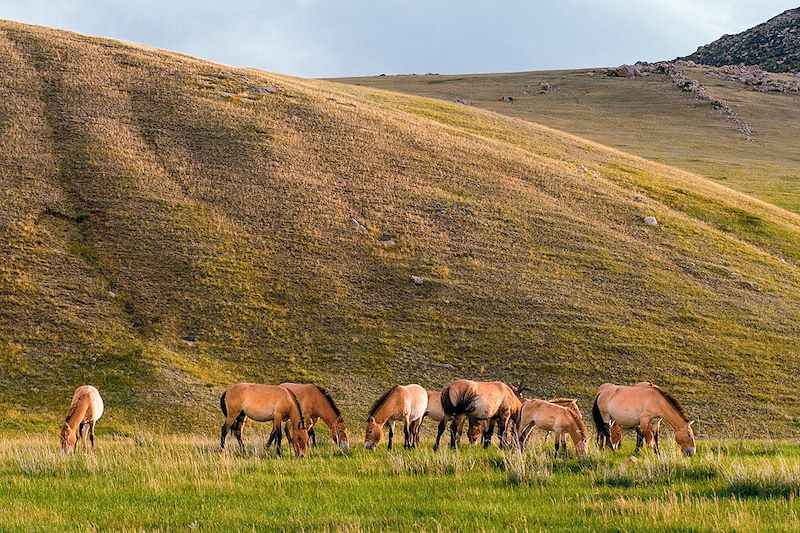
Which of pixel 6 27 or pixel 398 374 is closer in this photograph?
pixel 398 374

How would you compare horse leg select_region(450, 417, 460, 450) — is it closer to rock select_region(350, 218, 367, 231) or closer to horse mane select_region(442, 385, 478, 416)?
horse mane select_region(442, 385, 478, 416)

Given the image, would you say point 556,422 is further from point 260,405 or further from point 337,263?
point 337,263

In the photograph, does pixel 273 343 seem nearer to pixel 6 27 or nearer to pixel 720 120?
pixel 6 27

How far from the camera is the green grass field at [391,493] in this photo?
10.7 metres

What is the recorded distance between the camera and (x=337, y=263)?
45438 mm

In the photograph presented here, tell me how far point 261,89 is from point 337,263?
34.1m

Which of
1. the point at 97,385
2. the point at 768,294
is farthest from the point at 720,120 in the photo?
the point at 97,385

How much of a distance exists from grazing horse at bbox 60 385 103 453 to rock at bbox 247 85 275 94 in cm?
5521

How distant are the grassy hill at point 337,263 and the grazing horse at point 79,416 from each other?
8.13m

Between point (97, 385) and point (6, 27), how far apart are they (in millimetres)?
63595

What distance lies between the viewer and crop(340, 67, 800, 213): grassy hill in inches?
3762


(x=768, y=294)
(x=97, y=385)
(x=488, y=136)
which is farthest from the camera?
(x=488, y=136)

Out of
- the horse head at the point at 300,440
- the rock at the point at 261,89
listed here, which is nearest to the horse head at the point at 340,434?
the horse head at the point at 300,440

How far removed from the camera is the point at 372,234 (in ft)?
161
